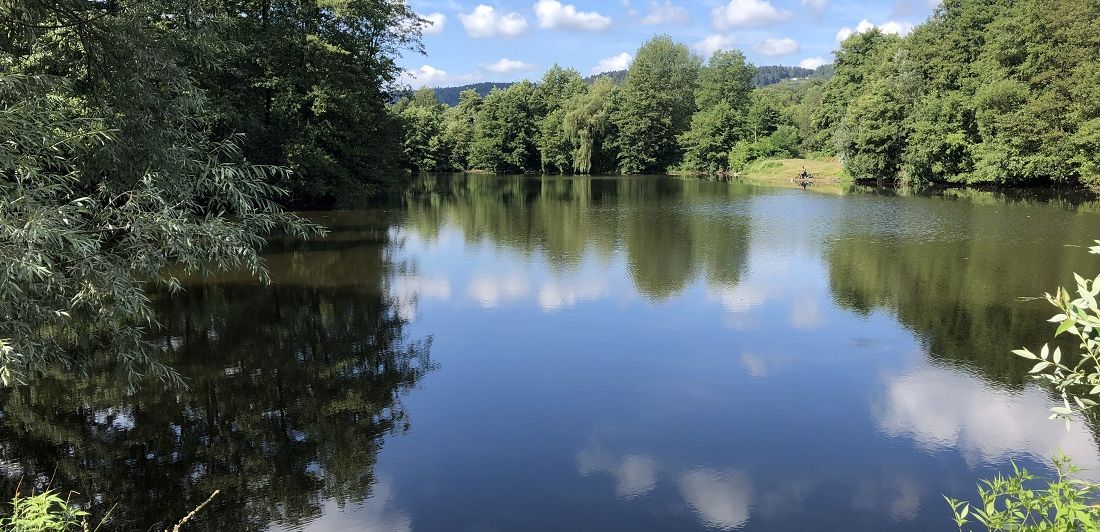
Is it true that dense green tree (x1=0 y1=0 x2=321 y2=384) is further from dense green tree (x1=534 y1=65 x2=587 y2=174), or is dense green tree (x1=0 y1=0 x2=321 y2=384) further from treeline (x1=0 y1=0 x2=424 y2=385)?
dense green tree (x1=534 y1=65 x2=587 y2=174)

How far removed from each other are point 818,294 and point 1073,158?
29929 millimetres

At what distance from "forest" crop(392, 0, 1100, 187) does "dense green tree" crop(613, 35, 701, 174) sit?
167 mm

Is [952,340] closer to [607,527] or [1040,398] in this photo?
[1040,398]

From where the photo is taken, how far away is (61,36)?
24.8ft

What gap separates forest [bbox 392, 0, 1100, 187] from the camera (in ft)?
121

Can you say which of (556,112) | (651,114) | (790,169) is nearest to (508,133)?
(556,112)

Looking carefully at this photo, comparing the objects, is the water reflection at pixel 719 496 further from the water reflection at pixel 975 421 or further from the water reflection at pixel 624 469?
the water reflection at pixel 975 421

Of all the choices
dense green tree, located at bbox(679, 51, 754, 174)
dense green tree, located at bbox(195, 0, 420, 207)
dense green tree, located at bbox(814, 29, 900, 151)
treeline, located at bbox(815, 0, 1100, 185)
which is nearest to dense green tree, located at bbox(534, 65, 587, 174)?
dense green tree, located at bbox(679, 51, 754, 174)

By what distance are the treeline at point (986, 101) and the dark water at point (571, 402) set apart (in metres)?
23.2

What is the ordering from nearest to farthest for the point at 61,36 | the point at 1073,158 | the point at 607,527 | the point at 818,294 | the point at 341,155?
the point at 607,527 → the point at 61,36 → the point at 818,294 → the point at 341,155 → the point at 1073,158

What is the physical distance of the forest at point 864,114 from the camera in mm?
36812

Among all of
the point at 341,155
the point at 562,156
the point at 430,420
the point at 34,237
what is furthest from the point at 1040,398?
the point at 562,156

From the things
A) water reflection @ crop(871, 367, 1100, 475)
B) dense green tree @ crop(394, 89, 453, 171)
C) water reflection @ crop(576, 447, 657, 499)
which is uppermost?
dense green tree @ crop(394, 89, 453, 171)

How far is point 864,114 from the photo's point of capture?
4678 centimetres
